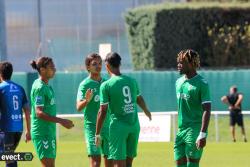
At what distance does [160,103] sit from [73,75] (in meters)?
3.43

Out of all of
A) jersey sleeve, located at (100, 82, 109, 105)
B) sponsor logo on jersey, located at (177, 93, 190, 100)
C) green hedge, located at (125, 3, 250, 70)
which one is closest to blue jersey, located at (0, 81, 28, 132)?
jersey sleeve, located at (100, 82, 109, 105)

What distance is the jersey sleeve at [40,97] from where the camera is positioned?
13.7 metres

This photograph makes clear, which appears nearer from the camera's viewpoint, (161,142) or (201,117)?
(201,117)

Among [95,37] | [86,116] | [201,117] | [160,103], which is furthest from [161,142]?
[95,37]

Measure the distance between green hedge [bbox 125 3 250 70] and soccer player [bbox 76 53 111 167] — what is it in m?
24.9

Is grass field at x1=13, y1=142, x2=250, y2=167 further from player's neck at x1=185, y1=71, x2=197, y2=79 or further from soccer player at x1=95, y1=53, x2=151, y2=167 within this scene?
player's neck at x1=185, y1=71, x2=197, y2=79

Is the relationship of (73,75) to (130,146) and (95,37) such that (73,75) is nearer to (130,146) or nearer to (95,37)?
(95,37)

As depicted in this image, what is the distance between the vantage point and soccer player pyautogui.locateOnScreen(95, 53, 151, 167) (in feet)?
44.2

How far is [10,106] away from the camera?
47.5ft

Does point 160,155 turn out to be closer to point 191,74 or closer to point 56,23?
point 191,74

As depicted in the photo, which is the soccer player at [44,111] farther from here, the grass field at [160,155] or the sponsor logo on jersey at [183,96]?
the grass field at [160,155]

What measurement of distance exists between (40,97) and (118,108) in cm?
115

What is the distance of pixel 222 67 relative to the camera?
39.8 m

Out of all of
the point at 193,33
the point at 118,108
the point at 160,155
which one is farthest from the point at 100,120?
the point at 193,33
